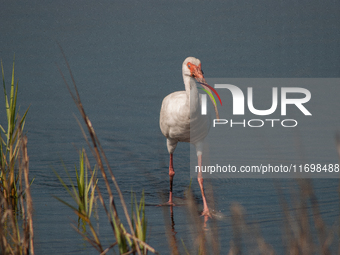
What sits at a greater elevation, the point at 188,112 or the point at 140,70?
the point at 140,70

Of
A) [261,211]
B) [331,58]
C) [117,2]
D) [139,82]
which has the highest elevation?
[117,2]

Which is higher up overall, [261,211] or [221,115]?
[221,115]

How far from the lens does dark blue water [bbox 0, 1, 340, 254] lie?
20.0 feet

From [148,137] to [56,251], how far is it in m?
4.12

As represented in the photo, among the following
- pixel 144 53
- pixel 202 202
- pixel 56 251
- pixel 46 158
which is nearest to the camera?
pixel 56 251

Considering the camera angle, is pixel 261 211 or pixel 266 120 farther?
pixel 266 120

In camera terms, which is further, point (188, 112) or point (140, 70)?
point (140, 70)

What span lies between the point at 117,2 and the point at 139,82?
17.5 ft

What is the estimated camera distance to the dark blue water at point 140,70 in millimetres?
6086

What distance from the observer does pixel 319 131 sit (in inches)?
334

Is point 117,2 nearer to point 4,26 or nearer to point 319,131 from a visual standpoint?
point 4,26

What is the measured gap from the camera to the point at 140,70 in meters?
11.6

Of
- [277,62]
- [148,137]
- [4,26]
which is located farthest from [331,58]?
[4,26]

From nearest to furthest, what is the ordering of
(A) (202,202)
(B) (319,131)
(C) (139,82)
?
(A) (202,202) → (B) (319,131) → (C) (139,82)
